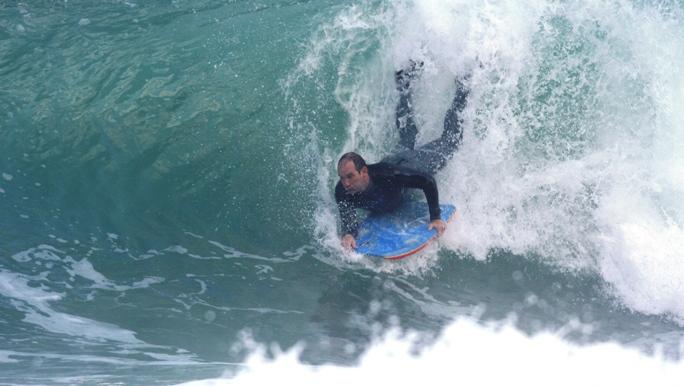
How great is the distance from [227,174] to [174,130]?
3.40 ft

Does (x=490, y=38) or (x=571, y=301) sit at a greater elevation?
(x=490, y=38)

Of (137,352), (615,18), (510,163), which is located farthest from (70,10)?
(615,18)

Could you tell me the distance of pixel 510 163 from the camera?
6602 mm

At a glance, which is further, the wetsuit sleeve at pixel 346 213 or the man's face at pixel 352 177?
the wetsuit sleeve at pixel 346 213

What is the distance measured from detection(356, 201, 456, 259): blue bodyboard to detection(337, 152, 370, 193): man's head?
0.77 meters

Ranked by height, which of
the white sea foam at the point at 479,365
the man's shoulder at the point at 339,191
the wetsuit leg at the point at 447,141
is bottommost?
the white sea foam at the point at 479,365

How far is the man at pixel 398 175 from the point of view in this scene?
492 centimetres

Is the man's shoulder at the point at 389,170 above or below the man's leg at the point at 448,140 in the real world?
below

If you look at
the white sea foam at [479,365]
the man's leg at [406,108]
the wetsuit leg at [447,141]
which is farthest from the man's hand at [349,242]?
the man's leg at [406,108]

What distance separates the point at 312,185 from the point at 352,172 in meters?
1.91

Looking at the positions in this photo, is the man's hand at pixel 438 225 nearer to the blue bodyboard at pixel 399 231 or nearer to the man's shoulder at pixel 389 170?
the blue bodyboard at pixel 399 231

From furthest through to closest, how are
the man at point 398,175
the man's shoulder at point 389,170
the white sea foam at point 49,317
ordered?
the man's shoulder at point 389,170, the white sea foam at point 49,317, the man at point 398,175

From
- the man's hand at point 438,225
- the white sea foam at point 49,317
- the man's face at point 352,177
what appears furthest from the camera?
the man's hand at point 438,225

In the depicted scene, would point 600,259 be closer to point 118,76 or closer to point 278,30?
point 278,30
